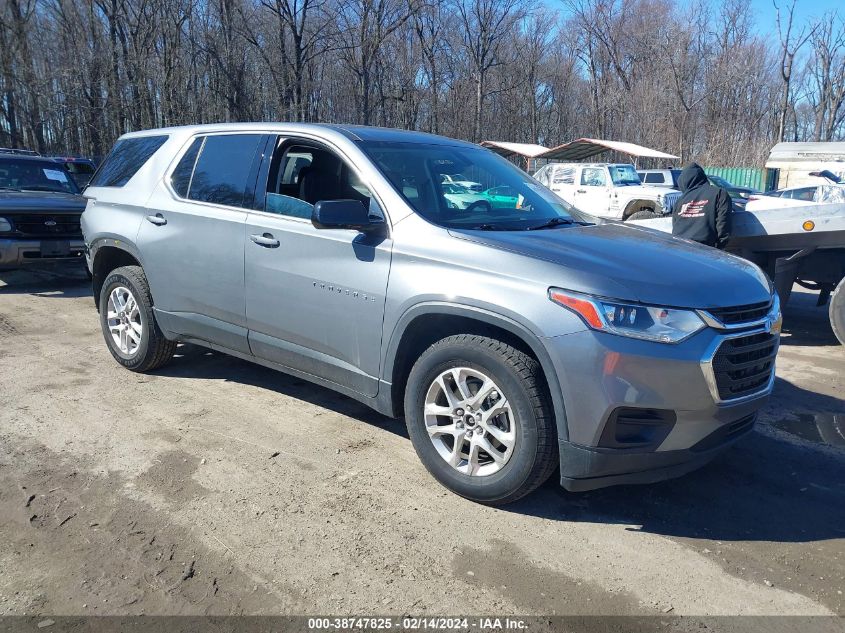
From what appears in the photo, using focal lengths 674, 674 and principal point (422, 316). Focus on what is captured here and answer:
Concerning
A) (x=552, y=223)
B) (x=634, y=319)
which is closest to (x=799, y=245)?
(x=552, y=223)

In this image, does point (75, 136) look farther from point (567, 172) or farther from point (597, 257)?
point (597, 257)

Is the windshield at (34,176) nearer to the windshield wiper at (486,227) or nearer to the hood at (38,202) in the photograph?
the hood at (38,202)

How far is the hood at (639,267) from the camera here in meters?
3.08

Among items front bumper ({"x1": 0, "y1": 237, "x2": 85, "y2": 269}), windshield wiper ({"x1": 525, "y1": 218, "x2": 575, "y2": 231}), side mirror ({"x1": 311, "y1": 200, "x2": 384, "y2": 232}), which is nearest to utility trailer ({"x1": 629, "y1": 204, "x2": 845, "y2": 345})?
windshield wiper ({"x1": 525, "y1": 218, "x2": 575, "y2": 231})

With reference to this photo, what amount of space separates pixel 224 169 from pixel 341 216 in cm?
154

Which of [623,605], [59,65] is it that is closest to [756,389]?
[623,605]

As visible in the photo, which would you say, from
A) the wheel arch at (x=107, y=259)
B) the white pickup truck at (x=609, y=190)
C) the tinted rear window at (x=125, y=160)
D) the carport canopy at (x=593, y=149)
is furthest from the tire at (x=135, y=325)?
the carport canopy at (x=593, y=149)

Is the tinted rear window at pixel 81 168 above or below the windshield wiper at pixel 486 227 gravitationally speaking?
above

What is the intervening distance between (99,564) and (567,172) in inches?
721

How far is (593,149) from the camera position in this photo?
27797mm

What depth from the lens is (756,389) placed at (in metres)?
3.36

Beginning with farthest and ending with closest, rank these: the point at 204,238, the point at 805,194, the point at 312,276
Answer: the point at 805,194 < the point at 204,238 < the point at 312,276

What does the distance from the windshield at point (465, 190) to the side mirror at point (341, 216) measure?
295 mm

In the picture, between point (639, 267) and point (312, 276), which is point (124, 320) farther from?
point (639, 267)
